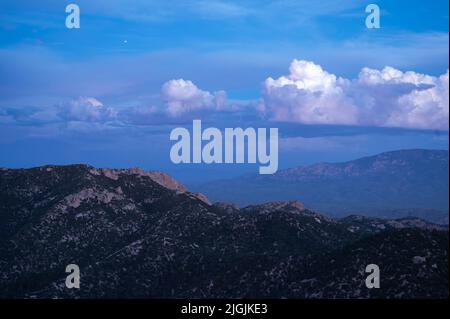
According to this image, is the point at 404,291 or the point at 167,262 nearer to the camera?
the point at 404,291

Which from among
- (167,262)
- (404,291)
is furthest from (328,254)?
(167,262)

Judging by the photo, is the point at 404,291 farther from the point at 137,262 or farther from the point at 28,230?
the point at 28,230

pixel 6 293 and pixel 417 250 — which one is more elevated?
pixel 417 250


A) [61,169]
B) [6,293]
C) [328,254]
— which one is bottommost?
[6,293]
